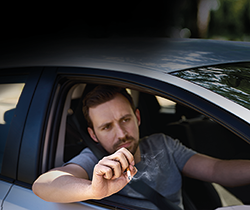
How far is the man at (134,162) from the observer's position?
1251 mm

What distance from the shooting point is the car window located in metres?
1.50

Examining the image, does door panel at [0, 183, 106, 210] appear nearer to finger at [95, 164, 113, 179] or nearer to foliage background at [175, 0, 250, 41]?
finger at [95, 164, 113, 179]

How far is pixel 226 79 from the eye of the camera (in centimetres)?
123

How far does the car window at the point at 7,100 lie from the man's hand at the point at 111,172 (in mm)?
736

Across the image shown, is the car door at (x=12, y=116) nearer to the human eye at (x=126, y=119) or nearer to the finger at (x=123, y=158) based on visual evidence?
the human eye at (x=126, y=119)

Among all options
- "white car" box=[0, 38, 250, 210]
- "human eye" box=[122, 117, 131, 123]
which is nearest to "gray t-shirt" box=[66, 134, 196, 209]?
"white car" box=[0, 38, 250, 210]

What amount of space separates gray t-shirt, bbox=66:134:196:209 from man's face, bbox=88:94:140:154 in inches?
5.6

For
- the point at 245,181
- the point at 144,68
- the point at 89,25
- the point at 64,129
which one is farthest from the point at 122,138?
the point at 89,25

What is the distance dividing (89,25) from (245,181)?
11010mm

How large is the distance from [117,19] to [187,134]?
1026 centimetres

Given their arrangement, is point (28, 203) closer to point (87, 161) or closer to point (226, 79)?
point (87, 161)

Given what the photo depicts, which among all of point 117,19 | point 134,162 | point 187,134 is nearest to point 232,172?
point 134,162

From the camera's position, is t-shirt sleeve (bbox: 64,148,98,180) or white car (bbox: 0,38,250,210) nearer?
white car (bbox: 0,38,250,210)

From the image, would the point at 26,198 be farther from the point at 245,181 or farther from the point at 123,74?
the point at 245,181
